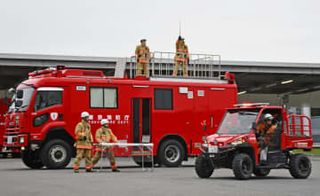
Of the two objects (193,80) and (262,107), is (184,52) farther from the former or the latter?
(262,107)

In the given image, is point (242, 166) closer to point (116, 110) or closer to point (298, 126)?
point (298, 126)

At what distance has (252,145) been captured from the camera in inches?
672

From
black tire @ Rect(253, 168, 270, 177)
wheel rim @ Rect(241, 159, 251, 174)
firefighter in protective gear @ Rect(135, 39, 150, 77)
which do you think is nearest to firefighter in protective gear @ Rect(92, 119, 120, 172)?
black tire @ Rect(253, 168, 270, 177)

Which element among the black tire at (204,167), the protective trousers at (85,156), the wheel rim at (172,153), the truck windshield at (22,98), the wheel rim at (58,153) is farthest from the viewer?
the wheel rim at (172,153)

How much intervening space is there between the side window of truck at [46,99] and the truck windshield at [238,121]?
6.70 metres

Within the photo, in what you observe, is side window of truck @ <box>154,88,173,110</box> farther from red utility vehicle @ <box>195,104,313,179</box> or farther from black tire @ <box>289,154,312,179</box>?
black tire @ <box>289,154,312,179</box>

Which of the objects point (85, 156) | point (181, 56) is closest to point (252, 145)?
point (85, 156)

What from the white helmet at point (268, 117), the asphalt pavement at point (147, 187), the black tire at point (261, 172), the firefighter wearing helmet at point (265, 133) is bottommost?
the asphalt pavement at point (147, 187)

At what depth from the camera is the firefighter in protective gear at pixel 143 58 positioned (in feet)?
87.7

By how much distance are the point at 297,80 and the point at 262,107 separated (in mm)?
29432

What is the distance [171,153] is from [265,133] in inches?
281

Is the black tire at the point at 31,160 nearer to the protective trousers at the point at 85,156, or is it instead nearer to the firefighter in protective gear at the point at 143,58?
the protective trousers at the point at 85,156

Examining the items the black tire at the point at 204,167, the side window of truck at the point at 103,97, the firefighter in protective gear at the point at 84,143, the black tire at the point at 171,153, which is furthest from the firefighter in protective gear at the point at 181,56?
the black tire at the point at 204,167

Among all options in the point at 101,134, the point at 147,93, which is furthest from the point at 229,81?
the point at 101,134
